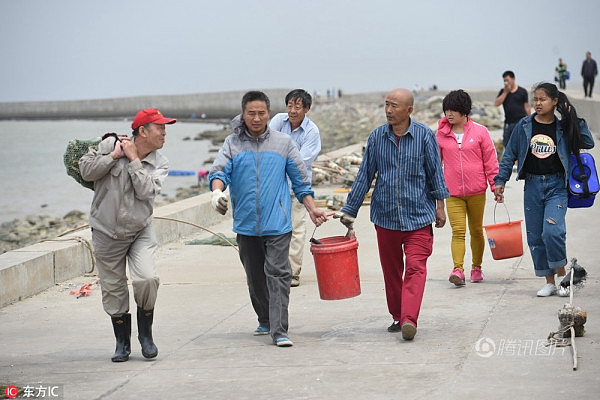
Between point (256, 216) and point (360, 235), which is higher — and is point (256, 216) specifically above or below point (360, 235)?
above

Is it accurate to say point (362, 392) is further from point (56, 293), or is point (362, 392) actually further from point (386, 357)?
point (56, 293)

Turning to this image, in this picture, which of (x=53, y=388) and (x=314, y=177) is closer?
(x=53, y=388)

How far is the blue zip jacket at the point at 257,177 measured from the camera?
752 centimetres

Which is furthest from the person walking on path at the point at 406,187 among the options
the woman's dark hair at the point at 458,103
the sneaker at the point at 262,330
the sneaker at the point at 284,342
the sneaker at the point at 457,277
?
the woman's dark hair at the point at 458,103

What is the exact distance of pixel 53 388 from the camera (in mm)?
6523

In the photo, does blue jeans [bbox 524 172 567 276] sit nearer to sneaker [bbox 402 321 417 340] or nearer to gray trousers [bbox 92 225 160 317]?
sneaker [bbox 402 321 417 340]

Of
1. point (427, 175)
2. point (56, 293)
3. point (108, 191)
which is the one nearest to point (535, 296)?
point (427, 175)

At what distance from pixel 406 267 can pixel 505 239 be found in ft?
7.05

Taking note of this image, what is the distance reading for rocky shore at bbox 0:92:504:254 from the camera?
22250 mm

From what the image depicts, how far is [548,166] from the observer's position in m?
8.52

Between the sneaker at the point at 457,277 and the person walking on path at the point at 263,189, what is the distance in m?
2.01

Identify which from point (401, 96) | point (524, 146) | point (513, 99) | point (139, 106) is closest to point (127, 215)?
point (401, 96)

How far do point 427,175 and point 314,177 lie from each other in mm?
10597

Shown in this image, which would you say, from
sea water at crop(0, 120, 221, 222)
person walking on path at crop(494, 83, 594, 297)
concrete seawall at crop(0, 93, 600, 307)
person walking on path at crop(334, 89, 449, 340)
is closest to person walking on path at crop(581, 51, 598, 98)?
sea water at crop(0, 120, 221, 222)
